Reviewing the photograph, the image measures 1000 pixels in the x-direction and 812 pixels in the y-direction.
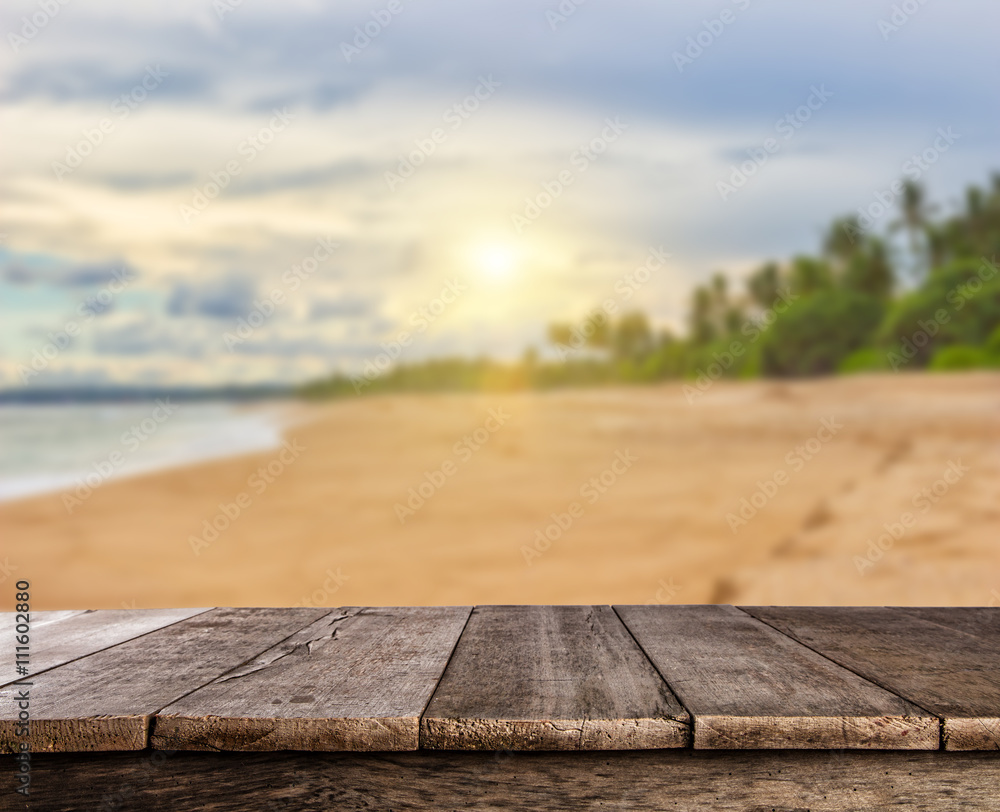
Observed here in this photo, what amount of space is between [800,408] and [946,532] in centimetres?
914

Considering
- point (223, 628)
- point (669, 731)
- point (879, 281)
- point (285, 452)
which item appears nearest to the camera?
point (669, 731)

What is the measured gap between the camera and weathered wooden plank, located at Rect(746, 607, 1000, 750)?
1.05 metres

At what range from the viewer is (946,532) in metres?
7.89

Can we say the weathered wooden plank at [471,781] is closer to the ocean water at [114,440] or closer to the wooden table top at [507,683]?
the wooden table top at [507,683]

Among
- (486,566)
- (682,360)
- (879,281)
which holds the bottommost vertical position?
(486,566)

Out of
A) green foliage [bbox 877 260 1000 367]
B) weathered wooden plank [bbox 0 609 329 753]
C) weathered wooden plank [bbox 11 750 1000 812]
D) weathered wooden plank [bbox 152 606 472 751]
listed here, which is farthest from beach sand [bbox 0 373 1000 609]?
weathered wooden plank [bbox 11 750 1000 812]

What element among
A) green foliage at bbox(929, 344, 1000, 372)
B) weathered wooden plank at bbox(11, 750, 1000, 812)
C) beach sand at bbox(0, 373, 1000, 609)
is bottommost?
beach sand at bbox(0, 373, 1000, 609)

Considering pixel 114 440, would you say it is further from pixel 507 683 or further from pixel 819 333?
pixel 507 683

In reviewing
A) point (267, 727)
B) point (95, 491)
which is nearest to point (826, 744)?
point (267, 727)

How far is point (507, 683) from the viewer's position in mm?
1157

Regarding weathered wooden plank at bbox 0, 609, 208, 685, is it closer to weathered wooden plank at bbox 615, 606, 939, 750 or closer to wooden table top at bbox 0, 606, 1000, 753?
wooden table top at bbox 0, 606, 1000, 753

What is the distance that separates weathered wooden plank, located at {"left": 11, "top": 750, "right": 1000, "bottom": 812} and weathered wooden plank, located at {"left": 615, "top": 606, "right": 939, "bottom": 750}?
55 millimetres

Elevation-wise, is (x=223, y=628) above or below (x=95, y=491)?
above

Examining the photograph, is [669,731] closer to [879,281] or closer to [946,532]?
[946,532]
